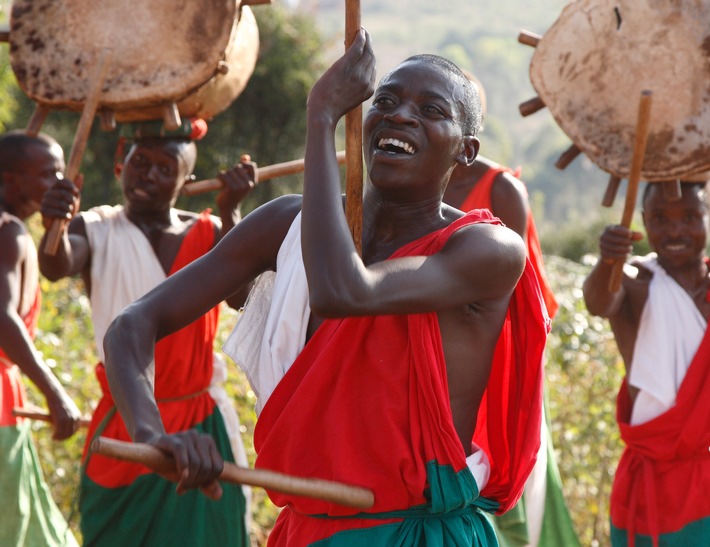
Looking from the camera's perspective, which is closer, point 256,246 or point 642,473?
point 256,246

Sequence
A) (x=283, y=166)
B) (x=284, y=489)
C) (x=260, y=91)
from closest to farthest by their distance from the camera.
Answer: (x=284, y=489)
(x=283, y=166)
(x=260, y=91)

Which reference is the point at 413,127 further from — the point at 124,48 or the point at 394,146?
the point at 124,48

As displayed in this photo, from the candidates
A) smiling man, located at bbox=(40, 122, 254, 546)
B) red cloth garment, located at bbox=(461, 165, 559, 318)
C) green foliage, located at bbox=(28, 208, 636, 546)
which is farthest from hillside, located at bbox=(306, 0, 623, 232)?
smiling man, located at bbox=(40, 122, 254, 546)

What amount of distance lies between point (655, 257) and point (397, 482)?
311 cm

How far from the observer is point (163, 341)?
5844 mm

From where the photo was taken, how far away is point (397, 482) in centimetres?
331

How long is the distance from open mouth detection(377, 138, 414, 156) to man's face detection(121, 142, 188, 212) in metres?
2.76

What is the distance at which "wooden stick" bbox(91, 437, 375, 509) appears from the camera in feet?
9.43

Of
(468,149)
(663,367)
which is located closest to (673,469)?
(663,367)

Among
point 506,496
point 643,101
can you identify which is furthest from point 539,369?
point 643,101

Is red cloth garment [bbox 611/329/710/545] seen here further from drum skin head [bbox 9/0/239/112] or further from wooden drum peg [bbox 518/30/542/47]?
drum skin head [bbox 9/0/239/112]

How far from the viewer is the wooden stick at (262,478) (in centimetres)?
288

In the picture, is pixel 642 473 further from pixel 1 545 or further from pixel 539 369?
pixel 1 545

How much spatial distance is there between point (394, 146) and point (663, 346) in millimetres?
2704
